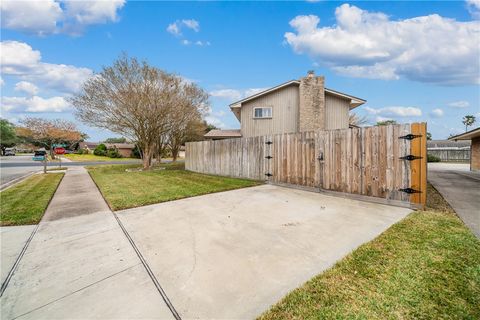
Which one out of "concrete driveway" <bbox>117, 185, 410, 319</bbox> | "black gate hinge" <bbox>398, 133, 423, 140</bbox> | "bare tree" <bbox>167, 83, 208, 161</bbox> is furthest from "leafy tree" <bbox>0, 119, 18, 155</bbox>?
"black gate hinge" <bbox>398, 133, 423, 140</bbox>

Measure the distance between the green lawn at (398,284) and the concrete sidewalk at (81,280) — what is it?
4.30 ft

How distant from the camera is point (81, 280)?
2.35 metres

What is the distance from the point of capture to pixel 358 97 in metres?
13.6

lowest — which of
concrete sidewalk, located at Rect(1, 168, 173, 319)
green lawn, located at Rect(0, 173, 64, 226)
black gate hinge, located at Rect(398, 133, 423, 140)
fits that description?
concrete sidewalk, located at Rect(1, 168, 173, 319)

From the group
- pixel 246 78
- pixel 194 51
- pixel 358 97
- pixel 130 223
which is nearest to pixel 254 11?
pixel 194 51

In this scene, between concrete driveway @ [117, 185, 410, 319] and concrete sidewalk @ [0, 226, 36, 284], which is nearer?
concrete driveway @ [117, 185, 410, 319]

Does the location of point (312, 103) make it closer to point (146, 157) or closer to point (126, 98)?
point (126, 98)

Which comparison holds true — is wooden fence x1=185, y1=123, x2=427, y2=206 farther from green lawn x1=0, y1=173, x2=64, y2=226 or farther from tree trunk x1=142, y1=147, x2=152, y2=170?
tree trunk x1=142, y1=147, x2=152, y2=170

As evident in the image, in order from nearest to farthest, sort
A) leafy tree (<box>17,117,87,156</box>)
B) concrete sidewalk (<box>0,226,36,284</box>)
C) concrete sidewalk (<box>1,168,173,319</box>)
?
concrete sidewalk (<box>1,168,173,319</box>) → concrete sidewalk (<box>0,226,36,284</box>) → leafy tree (<box>17,117,87,156</box>)

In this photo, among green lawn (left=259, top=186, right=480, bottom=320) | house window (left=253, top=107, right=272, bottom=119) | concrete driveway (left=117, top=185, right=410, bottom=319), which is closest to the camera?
green lawn (left=259, top=186, right=480, bottom=320)

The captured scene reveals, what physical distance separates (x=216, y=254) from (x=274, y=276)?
2.87 feet

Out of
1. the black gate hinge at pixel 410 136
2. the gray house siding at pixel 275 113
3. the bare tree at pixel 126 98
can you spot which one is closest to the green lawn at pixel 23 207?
the bare tree at pixel 126 98

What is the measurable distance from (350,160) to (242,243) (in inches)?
164

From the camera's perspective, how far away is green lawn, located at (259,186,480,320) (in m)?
1.80
